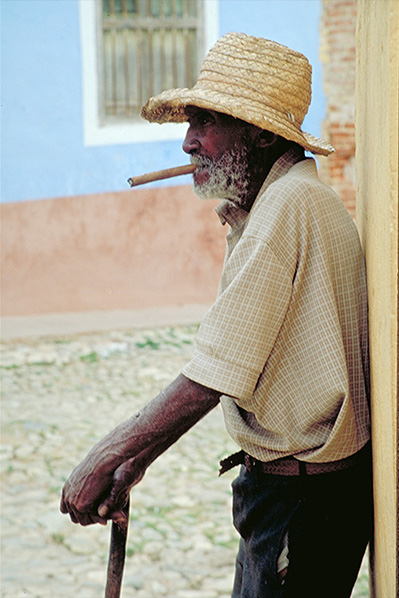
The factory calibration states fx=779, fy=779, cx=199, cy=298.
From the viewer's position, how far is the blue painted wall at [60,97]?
26.1ft

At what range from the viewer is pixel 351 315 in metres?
1.77

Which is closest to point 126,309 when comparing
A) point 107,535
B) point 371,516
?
point 107,535

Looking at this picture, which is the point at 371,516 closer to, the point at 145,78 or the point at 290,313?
the point at 290,313

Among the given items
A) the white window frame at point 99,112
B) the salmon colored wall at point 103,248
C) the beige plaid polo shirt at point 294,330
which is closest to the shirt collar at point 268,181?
the beige plaid polo shirt at point 294,330

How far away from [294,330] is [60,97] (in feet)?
22.9

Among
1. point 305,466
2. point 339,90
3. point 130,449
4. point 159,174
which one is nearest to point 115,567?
point 130,449

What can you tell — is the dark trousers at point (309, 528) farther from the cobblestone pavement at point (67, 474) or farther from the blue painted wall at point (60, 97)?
the blue painted wall at point (60, 97)

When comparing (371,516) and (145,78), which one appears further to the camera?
(145,78)

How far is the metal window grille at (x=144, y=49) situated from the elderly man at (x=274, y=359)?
21.7ft

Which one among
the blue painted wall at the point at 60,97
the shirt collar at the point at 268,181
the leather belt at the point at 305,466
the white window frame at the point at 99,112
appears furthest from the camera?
the white window frame at the point at 99,112

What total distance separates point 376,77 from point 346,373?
2.00 ft

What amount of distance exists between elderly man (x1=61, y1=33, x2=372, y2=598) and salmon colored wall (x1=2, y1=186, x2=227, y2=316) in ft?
19.9

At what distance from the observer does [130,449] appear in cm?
171

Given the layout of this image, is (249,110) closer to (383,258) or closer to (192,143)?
(192,143)
